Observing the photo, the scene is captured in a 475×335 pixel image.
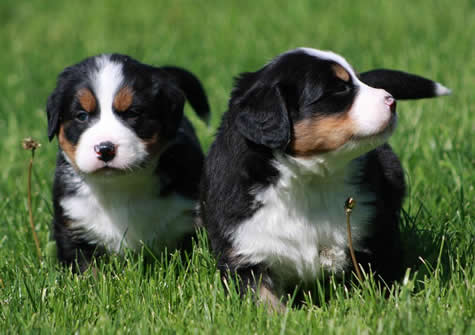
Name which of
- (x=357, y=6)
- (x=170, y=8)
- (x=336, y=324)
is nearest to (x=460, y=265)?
(x=336, y=324)

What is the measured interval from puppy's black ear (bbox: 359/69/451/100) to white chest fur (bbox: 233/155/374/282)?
0.55 meters

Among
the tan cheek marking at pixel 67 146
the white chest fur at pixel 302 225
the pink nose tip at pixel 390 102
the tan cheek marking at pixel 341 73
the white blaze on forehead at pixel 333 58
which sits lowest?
the white chest fur at pixel 302 225

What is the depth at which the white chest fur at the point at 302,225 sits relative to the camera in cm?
309

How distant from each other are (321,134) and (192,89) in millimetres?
1306

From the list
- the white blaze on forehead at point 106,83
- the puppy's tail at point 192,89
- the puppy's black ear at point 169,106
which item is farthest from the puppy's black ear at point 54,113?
the puppy's tail at point 192,89

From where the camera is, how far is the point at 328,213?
10.4 feet

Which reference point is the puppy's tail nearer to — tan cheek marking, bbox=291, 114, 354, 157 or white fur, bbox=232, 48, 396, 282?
white fur, bbox=232, 48, 396, 282

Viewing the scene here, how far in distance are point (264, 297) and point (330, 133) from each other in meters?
0.79

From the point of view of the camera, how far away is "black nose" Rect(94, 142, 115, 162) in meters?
3.31

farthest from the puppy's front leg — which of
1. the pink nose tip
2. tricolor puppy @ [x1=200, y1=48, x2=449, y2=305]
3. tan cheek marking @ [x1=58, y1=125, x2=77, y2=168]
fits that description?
tan cheek marking @ [x1=58, y1=125, x2=77, y2=168]

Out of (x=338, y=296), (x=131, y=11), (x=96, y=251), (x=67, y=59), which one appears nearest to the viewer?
(x=338, y=296)

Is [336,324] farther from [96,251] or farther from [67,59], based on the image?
[67,59]

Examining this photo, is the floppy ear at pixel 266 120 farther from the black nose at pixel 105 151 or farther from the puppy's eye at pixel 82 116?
the puppy's eye at pixel 82 116

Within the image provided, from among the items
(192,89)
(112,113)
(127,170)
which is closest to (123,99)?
(112,113)
